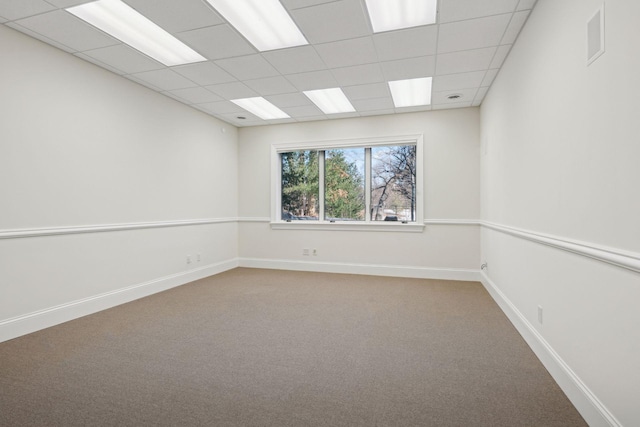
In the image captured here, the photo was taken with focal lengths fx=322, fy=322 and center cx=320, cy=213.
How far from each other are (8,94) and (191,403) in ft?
10.0

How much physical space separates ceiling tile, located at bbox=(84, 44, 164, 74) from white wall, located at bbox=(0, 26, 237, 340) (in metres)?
0.23

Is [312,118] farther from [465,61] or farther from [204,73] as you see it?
[465,61]

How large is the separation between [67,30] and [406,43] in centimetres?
308

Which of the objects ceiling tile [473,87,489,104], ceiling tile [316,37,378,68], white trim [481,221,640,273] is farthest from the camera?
ceiling tile [473,87,489,104]

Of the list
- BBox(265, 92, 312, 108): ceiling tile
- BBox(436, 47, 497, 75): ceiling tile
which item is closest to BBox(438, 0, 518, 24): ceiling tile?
BBox(436, 47, 497, 75): ceiling tile

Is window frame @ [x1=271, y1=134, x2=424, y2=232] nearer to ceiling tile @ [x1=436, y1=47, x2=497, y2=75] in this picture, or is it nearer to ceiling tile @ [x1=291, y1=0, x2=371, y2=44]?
ceiling tile @ [x1=436, y1=47, x2=497, y2=75]

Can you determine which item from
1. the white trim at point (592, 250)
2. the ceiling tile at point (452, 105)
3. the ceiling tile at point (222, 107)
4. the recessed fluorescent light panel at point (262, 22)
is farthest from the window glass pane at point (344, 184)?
the white trim at point (592, 250)

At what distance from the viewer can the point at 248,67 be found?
142 inches

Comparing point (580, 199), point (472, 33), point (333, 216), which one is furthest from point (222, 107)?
point (580, 199)

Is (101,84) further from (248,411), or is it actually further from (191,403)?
(248,411)

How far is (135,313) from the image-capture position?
349 centimetres

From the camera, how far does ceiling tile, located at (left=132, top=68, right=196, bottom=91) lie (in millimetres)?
3760

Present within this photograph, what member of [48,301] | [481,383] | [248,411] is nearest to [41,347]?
[48,301]

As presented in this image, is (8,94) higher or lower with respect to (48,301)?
Answer: higher
